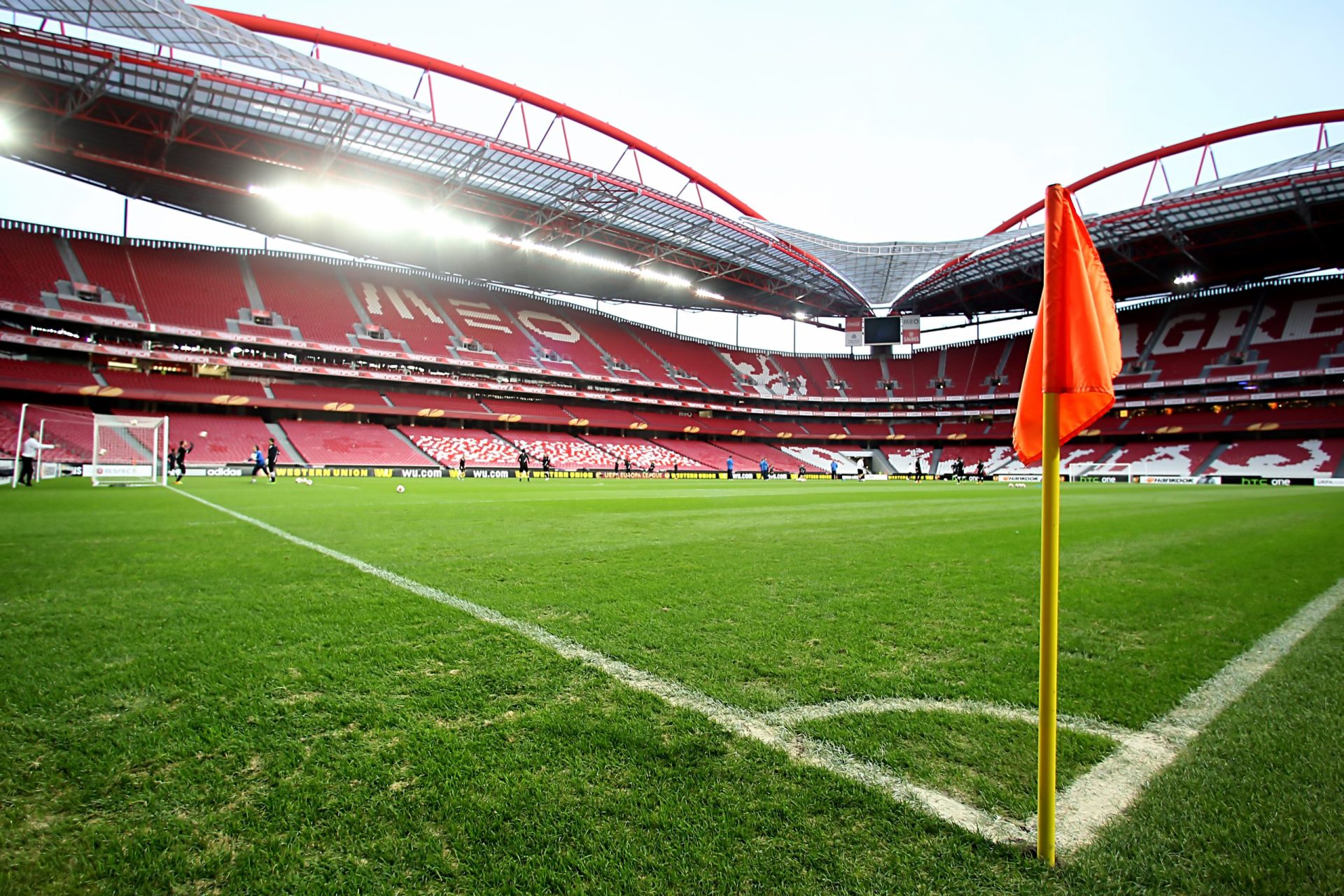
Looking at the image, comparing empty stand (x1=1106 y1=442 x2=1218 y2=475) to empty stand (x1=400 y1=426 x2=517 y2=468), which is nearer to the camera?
empty stand (x1=400 y1=426 x2=517 y2=468)

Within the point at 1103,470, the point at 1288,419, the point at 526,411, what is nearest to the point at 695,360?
the point at 526,411

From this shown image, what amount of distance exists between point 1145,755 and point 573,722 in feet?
6.39

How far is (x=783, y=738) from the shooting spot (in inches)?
81.1

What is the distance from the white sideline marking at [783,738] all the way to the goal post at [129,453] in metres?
21.4

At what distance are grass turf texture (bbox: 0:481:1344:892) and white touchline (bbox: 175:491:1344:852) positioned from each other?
0.08 metres

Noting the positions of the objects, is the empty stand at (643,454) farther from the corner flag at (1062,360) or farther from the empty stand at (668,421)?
the corner flag at (1062,360)

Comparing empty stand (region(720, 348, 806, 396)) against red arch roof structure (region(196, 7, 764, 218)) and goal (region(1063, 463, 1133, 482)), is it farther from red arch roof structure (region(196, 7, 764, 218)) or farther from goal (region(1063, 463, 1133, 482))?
red arch roof structure (region(196, 7, 764, 218))

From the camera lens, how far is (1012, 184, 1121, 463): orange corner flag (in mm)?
1721

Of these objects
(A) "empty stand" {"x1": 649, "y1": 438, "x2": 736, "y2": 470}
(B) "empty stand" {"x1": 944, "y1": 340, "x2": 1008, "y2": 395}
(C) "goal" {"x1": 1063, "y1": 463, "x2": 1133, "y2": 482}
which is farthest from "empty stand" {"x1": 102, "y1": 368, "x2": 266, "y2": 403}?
(B) "empty stand" {"x1": 944, "y1": 340, "x2": 1008, "y2": 395}

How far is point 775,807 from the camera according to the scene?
1632mm

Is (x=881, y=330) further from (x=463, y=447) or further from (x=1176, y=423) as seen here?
(x=463, y=447)

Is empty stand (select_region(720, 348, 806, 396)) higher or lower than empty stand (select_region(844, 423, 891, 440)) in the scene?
higher

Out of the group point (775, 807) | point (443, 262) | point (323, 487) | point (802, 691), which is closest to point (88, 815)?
point (775, 807)

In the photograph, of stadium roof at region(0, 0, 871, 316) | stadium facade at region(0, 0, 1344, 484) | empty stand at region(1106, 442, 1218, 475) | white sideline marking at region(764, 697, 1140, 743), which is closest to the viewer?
white sideline marking at region(764, 697, 1140, 743)
